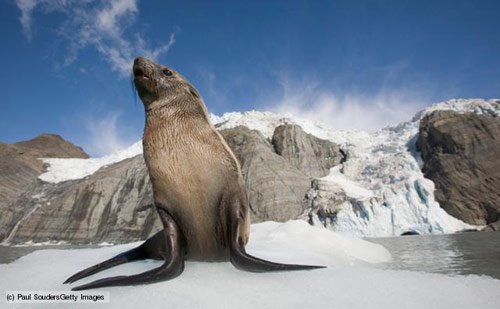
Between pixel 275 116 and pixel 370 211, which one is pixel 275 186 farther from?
pixel 275 116

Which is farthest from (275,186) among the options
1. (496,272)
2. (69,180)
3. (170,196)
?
(170,196)

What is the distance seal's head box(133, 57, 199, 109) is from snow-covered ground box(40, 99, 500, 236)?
83.0 ft

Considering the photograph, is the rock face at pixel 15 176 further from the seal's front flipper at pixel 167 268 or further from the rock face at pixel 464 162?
the rock face at pixel 464 162

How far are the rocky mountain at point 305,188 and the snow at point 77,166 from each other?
0.71 feet

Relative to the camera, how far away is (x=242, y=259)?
7.82 feet

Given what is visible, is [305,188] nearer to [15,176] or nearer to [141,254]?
[141,254]

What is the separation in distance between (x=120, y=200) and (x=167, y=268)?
35.6m

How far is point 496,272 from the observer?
4703mm

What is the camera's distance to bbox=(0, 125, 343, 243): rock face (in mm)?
32188

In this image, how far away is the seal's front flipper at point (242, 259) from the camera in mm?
2293

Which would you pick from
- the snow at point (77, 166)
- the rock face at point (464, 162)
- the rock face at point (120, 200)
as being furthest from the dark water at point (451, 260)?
the snow at point (77, 166)

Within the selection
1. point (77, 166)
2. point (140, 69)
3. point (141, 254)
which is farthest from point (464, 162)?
point (77, 166)

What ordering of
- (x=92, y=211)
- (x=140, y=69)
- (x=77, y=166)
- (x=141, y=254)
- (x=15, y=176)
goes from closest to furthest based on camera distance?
(x=140, y=69) < (x=141, y=254) < (x=92, y=211) < (x=15, y=176) < (x=77, y=166)

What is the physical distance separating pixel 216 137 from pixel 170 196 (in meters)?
0.67
